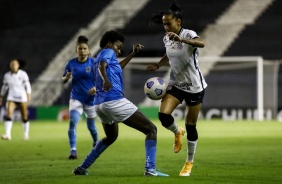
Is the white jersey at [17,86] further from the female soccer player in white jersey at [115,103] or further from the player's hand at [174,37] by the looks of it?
the player's hand at [174,37]

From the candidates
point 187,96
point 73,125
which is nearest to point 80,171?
point 187,96

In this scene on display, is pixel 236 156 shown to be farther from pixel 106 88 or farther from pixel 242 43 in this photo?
pixel 242 43

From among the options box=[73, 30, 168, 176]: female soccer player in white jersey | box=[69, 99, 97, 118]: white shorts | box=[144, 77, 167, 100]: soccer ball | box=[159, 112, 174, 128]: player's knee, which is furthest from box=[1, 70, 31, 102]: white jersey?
box=[73, 30, 168, 176]: female soccer player in white jersey

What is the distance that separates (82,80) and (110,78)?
5.43 m

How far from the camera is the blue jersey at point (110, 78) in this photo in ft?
34.3

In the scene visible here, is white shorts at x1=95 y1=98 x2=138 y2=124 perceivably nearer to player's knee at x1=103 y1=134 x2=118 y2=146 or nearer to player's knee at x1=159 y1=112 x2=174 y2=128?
player's knee at x1=103 y1=134 x2=118 y2=146

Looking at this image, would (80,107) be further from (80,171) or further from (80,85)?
(80,171)

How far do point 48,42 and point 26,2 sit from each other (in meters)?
3.06

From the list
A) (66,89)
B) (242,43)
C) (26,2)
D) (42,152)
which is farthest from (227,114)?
(42,152)

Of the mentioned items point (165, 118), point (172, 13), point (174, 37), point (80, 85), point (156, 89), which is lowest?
point (165, 118)

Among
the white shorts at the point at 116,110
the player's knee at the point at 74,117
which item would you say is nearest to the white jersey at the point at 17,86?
the player's knee at the point at 74,117

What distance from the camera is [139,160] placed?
1434cm

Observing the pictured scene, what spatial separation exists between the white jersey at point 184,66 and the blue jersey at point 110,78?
3.09 ft

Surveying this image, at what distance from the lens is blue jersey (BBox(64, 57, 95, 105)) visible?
15773 millimetres
